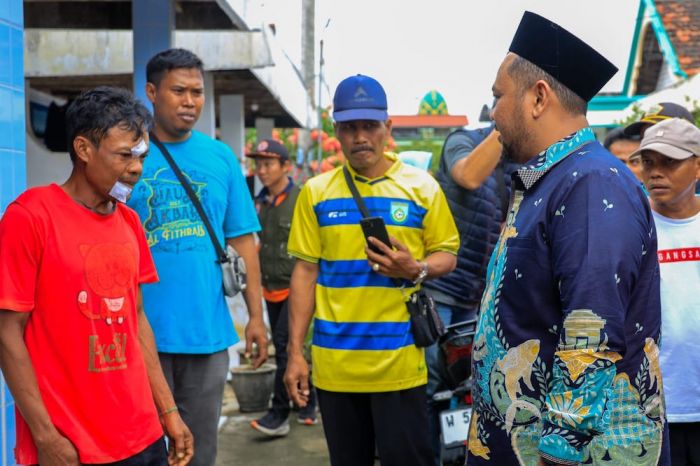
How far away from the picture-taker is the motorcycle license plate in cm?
511

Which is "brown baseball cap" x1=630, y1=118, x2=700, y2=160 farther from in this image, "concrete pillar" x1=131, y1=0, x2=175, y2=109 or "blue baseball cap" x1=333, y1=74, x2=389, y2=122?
"concrete pillar" x1=131, y1=0, x2=175, y2=109

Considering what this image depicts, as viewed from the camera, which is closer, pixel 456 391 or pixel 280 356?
pixel 456 391

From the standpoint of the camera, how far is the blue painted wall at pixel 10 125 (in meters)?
3.58

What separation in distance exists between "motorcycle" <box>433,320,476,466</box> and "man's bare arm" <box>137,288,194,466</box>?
208cm

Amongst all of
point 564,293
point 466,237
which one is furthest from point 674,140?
point 564,293

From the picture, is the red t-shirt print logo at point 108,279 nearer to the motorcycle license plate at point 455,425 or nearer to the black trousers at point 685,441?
the black trousers at point 685,441

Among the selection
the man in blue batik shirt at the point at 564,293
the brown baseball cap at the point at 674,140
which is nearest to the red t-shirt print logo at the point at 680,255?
the brown baseball cap at the point at 674,140

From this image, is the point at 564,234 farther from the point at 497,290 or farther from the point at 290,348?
the point at 290,348

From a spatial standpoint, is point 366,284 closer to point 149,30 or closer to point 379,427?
point 379,427

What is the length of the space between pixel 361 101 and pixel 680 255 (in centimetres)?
159

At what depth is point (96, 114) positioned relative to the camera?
10.2 feet

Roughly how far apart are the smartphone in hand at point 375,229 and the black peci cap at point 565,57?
1.70m

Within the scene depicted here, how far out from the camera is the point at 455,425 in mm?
5129

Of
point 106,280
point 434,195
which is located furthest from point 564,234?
point 434,195
